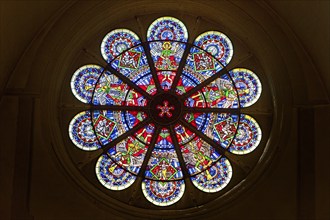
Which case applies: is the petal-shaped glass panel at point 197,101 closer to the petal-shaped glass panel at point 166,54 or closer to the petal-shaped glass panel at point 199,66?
the petal-shaped glass panel at point 199,66

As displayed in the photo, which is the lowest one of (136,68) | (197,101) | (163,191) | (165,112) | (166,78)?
(163,191)

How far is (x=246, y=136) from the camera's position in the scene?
13000mm

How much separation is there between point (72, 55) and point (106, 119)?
125 centimetres

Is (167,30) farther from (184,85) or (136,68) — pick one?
(184,85)

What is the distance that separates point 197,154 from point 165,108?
971 millimetres

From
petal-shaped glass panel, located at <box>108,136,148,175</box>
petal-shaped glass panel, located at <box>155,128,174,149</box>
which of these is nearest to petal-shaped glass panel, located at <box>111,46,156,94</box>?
petal-shaped glass panel, located at <box>155,128,174,149</box>

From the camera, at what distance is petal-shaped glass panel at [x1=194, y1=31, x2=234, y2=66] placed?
1329cm

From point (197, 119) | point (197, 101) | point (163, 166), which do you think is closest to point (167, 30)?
point (197, 101)

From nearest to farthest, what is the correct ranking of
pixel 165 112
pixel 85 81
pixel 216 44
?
1. pixel 165 112
2. pixel 85 81
3. pixel 216 44

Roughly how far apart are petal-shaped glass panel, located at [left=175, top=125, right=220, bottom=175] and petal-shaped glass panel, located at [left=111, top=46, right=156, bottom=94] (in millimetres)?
1038

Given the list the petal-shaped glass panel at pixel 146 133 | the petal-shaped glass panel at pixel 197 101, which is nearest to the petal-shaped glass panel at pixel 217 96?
the petal-shaped glass panel at pixel 197 101

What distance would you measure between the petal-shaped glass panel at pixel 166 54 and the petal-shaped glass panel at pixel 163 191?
6.63 ft
